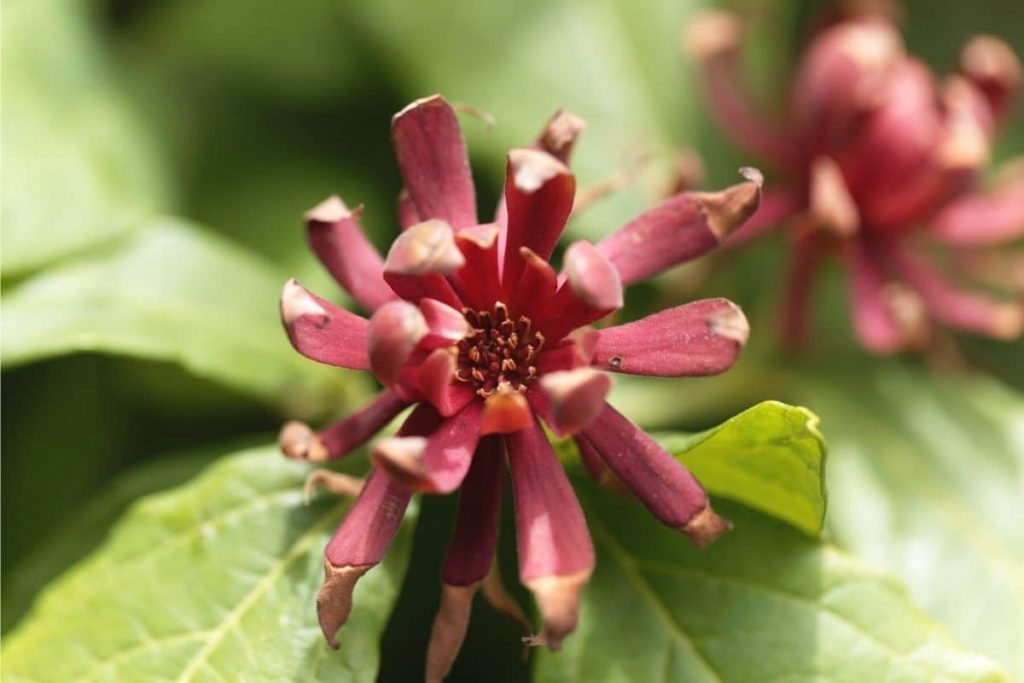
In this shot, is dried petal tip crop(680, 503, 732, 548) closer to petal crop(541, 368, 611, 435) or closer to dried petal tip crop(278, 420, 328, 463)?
petal crop(541, 368, 611, 435)

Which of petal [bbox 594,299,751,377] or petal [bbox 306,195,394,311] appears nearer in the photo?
petal [bbox 594,299,751,377]

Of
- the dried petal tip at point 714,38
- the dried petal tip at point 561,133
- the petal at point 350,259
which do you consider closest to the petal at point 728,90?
the dried petal tip at point 714,38

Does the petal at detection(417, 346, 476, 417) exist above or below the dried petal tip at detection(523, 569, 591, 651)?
above

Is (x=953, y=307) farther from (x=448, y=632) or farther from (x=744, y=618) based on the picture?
(x=448, y=632)

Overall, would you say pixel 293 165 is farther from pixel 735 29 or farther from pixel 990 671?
pixel 990 671

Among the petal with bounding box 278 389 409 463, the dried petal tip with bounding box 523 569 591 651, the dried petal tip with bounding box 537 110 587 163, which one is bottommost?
the dried petal tip with bounding box 523 569 591 651

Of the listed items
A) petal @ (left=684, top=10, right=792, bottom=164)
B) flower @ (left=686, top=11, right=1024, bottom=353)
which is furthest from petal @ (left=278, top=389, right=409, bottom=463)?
petal @ (left=684, top=10, right=792, bottom=164)

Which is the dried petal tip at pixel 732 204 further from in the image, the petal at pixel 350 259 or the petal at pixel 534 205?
the petal at pixel 350 259
